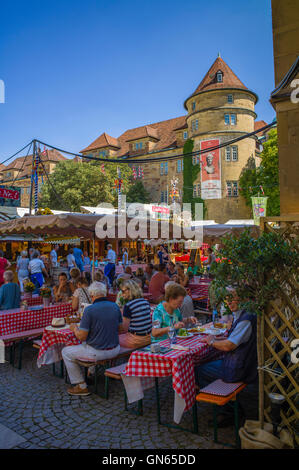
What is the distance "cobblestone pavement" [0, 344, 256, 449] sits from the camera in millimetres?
3723

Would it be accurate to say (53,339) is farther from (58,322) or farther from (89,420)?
(89,420)

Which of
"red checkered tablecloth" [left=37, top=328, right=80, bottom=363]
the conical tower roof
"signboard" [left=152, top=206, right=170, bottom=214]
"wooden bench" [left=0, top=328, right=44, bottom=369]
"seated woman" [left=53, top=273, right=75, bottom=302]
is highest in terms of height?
the conical tower roof

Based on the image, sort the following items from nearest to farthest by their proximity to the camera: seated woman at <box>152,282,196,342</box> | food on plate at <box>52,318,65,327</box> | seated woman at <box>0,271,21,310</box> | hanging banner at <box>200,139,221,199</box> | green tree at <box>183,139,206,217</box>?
1. seated woman at <box>152,282,196,342</box>
2. food on plate at <box>52,318,65,327</box>
3. seated woman at <box>0,271,21,310</box>
4. hanging banner at <box>200,139,221,199</box>
5. green tree at <box>183,139,206,217</box>

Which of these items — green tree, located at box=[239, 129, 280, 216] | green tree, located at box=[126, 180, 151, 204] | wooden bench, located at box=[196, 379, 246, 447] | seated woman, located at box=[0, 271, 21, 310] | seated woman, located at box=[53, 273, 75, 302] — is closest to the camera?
wooden bench, located at box=[196, 379, 246, 447]

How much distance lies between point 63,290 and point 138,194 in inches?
1748

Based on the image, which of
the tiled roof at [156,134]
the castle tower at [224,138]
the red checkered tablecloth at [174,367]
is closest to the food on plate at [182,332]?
the red checkered tablecloth at [174,367]

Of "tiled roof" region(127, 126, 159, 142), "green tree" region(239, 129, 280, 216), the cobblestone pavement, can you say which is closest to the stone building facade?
"green tree" region(239, 129, 280, 216)

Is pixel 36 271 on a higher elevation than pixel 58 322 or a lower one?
higher

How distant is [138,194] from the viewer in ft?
169

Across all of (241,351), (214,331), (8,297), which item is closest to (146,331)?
(214,331)

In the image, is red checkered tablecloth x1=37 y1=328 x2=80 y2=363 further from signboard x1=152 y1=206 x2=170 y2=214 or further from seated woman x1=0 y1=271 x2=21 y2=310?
signboard x1=152 y1=206 x2=170 y2=214

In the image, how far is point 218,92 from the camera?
133ft

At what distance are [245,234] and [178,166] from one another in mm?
47626

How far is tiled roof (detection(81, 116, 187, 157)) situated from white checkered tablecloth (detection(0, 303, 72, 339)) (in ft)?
159
